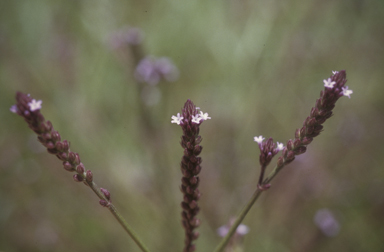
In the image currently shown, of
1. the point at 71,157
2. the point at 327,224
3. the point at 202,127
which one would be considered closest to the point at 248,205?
the point at 71,157

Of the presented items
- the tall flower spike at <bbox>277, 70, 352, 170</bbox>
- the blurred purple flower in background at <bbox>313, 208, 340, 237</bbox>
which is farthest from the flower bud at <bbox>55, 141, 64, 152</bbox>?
the blurred purple flower in background at <bbox>313, 208, 340, 237</bbox>

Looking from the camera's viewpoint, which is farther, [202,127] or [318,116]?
[202,127]

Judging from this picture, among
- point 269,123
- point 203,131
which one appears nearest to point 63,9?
point 203,131

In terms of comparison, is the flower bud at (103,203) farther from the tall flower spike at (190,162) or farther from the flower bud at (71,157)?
the tall flower spike at (190,162)

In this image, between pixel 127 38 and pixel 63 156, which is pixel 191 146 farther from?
pixel 127 38

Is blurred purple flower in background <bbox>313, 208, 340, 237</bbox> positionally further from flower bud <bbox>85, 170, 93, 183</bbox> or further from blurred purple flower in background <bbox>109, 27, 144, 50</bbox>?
blurred purple flower in background <bbox>109, 27, 144, 50</bbox>

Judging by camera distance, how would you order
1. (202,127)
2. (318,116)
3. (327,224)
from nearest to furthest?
1. (318,116)
2. (327,224)
3. (202,127)
